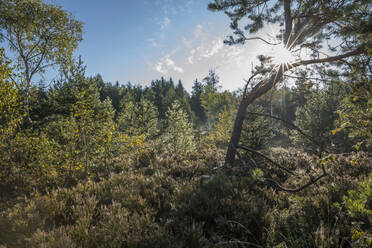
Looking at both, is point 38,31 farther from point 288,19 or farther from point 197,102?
point 197,102

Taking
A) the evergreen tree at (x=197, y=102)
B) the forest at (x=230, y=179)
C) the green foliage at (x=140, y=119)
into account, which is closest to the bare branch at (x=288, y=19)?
the forest at (x=230, y=179)

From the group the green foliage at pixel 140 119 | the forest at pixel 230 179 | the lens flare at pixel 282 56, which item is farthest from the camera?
the green foliage at pixel 140 119

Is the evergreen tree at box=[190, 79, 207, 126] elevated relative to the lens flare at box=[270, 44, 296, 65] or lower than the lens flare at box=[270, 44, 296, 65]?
elevated

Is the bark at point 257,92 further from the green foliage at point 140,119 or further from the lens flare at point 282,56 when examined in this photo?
the green foliage at point 140,119

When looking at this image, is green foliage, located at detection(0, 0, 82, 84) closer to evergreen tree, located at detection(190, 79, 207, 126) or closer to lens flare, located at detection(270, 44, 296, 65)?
lens flare, located at detection(270, 44, 296, 65)

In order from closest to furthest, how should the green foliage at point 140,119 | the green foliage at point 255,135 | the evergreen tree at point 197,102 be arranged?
the green foliage at point 255,135 → the green foliage at point 140,119 → the evergreen tree at point 197,102

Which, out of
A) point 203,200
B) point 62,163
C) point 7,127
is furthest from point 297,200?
point 7,127

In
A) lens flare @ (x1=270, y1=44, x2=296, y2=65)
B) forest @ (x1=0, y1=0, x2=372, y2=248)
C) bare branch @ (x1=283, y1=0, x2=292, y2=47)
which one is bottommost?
forest @ (x1=0, y1=0, x2=372, y2=248)

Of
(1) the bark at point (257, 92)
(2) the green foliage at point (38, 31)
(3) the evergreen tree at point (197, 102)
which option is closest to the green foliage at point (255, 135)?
(1) the bark at point (257, 92)

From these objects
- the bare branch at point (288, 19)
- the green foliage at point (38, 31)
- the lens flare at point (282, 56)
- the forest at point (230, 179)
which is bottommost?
the forest at point (230, 179)

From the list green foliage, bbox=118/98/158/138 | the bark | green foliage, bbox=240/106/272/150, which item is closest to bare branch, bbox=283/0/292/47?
the bark

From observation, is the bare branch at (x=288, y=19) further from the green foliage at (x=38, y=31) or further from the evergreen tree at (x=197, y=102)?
the evergreen tree at (x=197, y=102)

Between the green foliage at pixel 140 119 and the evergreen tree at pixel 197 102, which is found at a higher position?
the evergreen tree at pixel 197 102

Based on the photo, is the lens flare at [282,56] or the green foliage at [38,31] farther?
the green foliage at [38,31]
